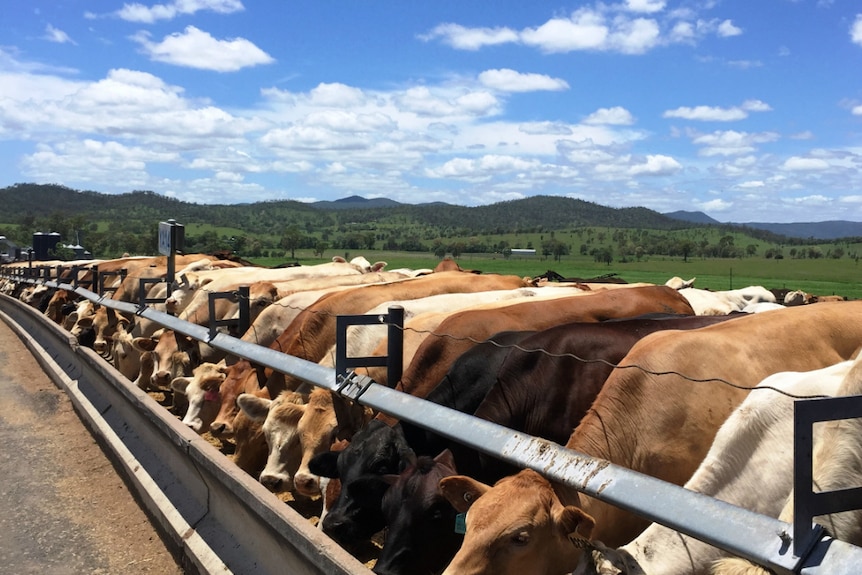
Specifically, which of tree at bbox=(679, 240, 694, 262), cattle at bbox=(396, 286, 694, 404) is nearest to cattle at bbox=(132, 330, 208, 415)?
cattle at bbox=(396, 286, 694, 404)

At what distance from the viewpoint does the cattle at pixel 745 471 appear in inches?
135

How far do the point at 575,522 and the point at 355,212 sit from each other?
171m

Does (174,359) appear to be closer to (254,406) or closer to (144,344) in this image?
(144,344)

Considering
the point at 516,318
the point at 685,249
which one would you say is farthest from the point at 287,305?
the point at 685,249

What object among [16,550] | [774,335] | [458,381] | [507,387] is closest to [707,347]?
[774,335]

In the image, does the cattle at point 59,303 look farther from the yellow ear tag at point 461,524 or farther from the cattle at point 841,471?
the cattle at point 841,471

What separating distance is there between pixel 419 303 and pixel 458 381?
2960 millimetres

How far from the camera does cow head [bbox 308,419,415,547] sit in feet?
16.0

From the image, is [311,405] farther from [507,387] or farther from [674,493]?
[674,493]

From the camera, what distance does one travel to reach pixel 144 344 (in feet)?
36.1

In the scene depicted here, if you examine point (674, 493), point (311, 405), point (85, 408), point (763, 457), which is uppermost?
point (674, 493)

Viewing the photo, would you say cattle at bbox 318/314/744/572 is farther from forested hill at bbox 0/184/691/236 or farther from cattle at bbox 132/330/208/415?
forested hill at bbox 0/184/691/236

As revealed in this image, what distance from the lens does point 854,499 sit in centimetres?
227

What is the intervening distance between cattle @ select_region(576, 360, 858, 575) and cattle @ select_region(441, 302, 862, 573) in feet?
0.69
